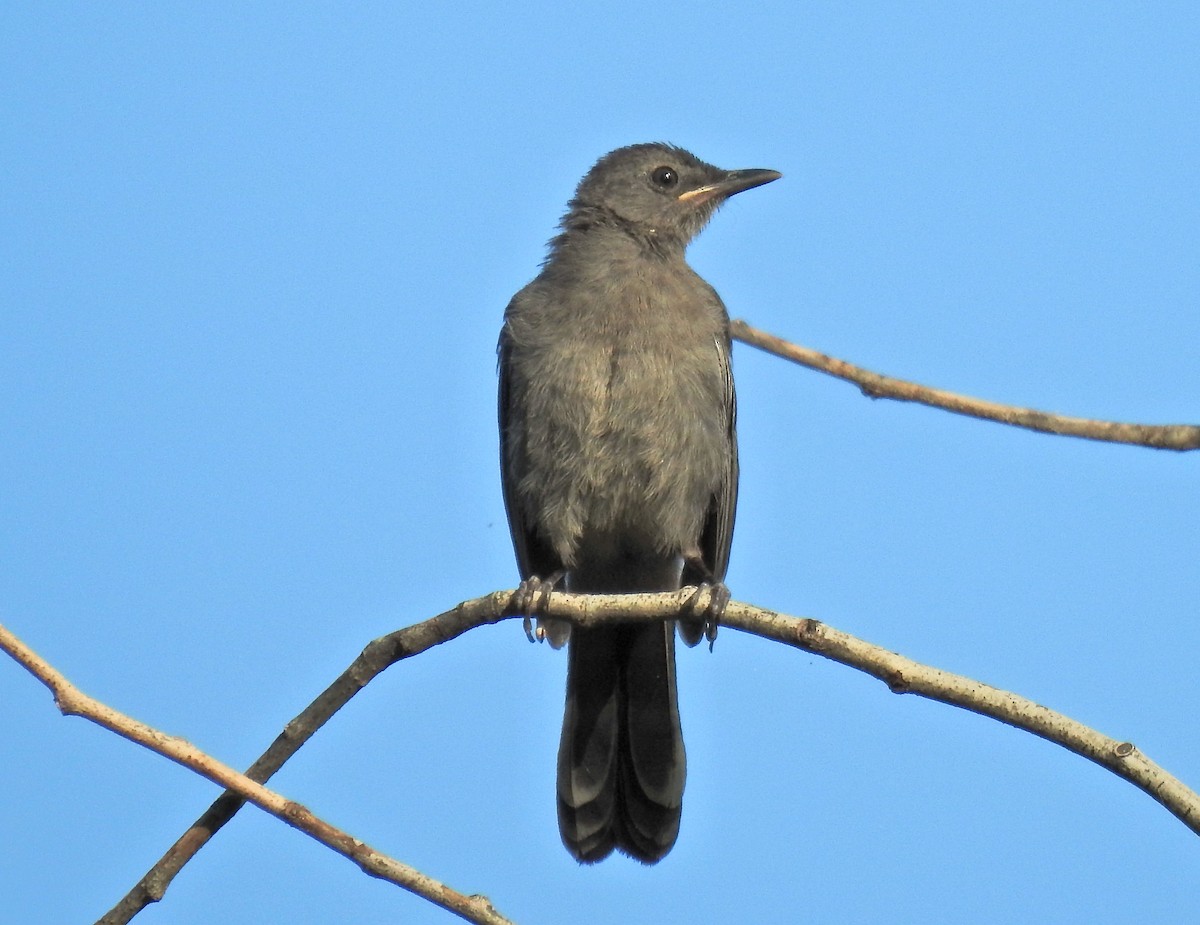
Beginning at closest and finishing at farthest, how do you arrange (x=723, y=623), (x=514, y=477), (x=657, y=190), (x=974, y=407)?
1. (x=974, y=407)
2. (x=723, y=623)
3. (x=514, y=477)
4. (x=657, y=190)

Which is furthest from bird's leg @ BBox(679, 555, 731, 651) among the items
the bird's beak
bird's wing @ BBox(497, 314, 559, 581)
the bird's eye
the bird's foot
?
the bird's eye

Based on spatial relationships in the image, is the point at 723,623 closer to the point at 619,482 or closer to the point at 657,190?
the point at 619,482

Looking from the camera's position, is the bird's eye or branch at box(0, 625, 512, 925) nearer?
branch at box(0, 625, 512, 925)

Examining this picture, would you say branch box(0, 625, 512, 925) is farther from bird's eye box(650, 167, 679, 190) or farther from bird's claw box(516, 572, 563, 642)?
bird's eye box(650, 167, 679, 190)

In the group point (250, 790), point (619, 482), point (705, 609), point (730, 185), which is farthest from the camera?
point (730, 185)

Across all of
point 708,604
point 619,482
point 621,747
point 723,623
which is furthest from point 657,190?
point 723,623
